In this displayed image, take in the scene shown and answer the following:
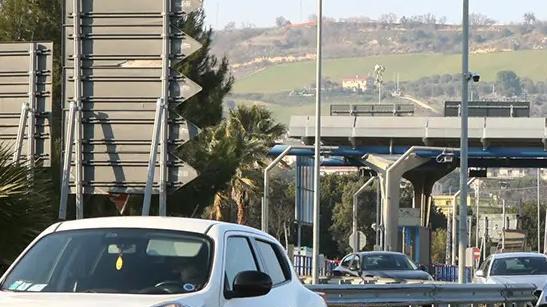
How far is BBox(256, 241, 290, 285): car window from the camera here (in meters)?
10.6

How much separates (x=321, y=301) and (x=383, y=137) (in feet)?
157

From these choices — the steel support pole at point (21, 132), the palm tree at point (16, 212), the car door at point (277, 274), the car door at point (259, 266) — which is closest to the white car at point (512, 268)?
the steel support pole at point (21, 132)

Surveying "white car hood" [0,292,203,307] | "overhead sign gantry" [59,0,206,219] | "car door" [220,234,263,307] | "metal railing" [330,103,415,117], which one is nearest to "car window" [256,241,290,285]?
"car door" [220,234,263,307]

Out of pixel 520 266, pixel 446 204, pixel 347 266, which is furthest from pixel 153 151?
pixel 446 204

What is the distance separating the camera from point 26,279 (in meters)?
9.38

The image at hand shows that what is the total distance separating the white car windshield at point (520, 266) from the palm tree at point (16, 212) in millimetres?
13174

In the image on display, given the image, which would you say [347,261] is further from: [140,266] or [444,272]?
[444,272]

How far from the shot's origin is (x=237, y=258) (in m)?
9.82

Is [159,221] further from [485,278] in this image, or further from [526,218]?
[526,218]

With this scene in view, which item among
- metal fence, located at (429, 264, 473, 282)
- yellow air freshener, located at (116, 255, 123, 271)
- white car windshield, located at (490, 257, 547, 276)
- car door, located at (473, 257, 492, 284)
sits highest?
yellow air freshener, located at (116, 255, 123, 271)

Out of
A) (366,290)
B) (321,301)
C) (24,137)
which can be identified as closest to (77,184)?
(24,137)

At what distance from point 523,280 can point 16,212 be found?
12.7 metres

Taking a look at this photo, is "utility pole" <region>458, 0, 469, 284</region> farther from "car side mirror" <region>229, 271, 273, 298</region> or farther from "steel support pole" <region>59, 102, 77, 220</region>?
"car side mirror" <region>229, 271, 273, 298</region>

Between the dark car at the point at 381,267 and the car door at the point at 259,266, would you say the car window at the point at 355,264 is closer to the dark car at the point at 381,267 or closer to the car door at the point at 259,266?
the dark car at the point at 381,267
